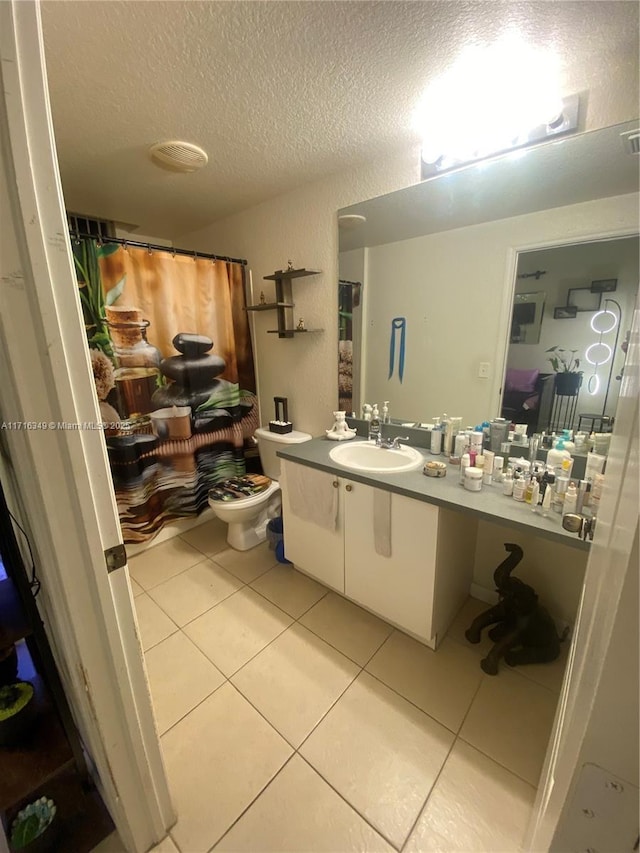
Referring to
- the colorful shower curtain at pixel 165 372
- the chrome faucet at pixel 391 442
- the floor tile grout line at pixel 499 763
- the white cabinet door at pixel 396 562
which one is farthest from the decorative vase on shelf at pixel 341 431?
the floor tile grout line at pixel 499 763

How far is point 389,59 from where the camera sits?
1.09m

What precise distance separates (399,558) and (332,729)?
65 cm

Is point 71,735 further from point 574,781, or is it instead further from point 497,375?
point 497,375

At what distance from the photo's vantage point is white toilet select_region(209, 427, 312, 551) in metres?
2.08

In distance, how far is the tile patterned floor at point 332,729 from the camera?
3.18 feet

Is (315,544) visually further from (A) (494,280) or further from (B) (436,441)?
(A) (494,280)

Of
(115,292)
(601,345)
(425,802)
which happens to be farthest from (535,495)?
(115,292)

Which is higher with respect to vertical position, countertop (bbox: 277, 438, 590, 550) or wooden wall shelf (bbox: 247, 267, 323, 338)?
wooden wall shelf (bbox: 247, 267, 323, 338)

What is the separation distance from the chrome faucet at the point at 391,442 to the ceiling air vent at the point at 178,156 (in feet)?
5.46

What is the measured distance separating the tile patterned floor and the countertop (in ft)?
2.46

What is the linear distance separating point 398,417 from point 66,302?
5.33ft

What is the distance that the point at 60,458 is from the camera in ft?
2.05

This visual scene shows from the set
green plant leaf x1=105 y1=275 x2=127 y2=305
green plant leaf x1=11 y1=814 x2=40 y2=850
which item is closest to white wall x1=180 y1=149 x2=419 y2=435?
green plant leaf x1=105 y1=275 x2=127 y2=305

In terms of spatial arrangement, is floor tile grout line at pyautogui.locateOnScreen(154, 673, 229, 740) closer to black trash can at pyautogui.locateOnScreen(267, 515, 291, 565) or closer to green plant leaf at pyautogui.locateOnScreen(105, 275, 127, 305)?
black trash can at pyautogui.locateOnScreen(267, 515, 291, 565)
